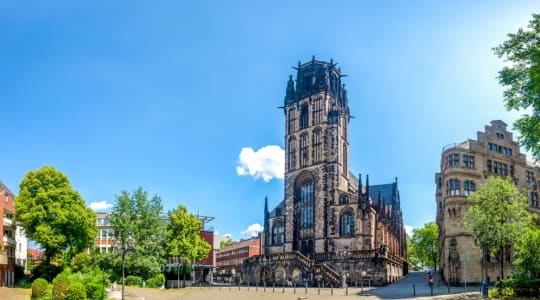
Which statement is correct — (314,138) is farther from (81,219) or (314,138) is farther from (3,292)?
(3,292)

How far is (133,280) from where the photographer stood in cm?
5981

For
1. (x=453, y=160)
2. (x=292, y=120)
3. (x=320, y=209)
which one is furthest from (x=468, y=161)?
(x=292, y=120)

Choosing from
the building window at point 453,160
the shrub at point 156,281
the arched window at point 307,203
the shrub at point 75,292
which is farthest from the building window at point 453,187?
the shrub at point 75,292

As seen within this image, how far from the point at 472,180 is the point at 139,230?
38.2 metres

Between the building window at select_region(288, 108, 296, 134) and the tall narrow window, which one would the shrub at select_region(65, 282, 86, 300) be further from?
the building window at select_region(288, 108, 296, 134)

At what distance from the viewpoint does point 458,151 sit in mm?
55469

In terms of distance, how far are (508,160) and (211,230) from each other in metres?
52.1

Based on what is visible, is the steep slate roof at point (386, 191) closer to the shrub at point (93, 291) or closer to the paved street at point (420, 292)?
the paved street at point (420, 292)

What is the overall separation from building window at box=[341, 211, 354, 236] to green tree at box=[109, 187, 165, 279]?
82.3 feet

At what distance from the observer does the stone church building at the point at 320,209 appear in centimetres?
6612

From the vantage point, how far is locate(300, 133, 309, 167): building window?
3141 inches

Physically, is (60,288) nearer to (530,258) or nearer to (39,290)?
(39,290)

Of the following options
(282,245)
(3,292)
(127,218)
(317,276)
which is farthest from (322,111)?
(3,292)

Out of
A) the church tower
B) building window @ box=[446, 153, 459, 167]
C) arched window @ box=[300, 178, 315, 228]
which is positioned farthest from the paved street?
arched window @ box=[300, 178, 315, 228]
